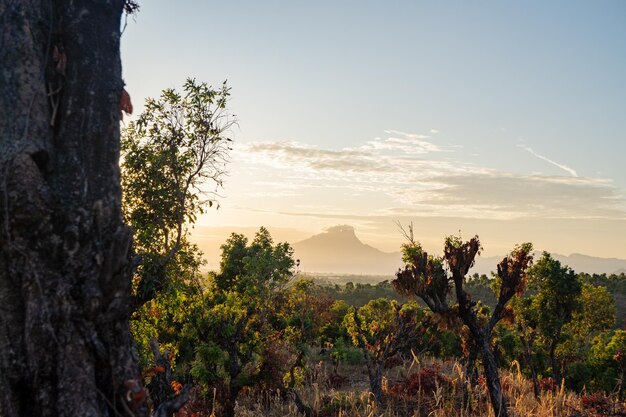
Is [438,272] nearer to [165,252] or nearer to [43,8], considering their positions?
[165,252]

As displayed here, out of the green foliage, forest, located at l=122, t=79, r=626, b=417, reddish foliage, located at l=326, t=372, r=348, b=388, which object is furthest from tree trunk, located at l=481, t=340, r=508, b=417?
the green foliage

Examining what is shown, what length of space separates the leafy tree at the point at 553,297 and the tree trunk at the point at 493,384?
10.0m

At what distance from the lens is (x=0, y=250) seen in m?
4.08

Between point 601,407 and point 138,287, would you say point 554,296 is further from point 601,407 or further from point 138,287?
point 138,287

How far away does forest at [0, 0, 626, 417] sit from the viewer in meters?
4.00

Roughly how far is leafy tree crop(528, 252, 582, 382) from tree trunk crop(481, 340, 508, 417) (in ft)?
32.9

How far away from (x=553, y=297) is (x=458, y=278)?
10.8 meters

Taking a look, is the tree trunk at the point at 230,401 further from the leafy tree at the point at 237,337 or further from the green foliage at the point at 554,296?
the green foliage at the point at 554,296

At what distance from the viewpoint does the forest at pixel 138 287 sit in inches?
158

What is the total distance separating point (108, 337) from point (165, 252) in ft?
21.2

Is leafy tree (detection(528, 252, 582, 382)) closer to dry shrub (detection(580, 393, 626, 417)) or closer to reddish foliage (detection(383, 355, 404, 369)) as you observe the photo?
dry shrub (detection(580, 393, 626, 417))

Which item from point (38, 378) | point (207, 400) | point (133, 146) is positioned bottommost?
point (207, 400)

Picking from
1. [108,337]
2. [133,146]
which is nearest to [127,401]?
[108,337]

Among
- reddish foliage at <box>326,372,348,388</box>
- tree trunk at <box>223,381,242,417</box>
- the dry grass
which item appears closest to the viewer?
the dry grass
